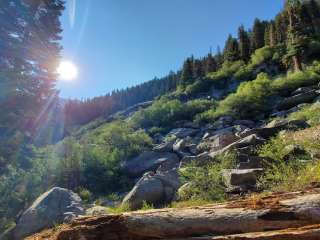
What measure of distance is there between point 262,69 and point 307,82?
80.1 ft

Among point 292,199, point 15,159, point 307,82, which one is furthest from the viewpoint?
point 307,82

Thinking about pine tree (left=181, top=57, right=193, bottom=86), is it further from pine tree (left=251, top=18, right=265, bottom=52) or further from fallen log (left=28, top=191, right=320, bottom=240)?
fallen log (left=28, top=191, right=320, bottom=240)

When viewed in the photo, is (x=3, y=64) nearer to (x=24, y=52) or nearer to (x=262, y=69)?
(x=24, y=52)

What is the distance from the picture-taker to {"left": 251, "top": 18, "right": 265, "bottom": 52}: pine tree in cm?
7844

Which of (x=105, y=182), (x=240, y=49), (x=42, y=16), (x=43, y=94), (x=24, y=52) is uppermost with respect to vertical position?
(x=240, y=49)

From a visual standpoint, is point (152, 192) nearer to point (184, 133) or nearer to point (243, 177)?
point (243, 177)

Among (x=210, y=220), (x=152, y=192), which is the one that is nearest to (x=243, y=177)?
(x=152, y=192)

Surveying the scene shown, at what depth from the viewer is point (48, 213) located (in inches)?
496

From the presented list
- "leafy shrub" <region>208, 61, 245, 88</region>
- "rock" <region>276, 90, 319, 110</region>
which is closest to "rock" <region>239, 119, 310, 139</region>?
"rock" <region>276, 90, 319, 110</region>

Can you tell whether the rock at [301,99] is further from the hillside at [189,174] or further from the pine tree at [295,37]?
the pine tree at [295,37]

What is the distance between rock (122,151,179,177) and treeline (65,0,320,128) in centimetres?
2623

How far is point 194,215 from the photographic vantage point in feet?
18.6

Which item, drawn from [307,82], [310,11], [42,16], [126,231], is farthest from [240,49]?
[126,231]

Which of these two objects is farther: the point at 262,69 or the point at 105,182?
the point at 262,69
